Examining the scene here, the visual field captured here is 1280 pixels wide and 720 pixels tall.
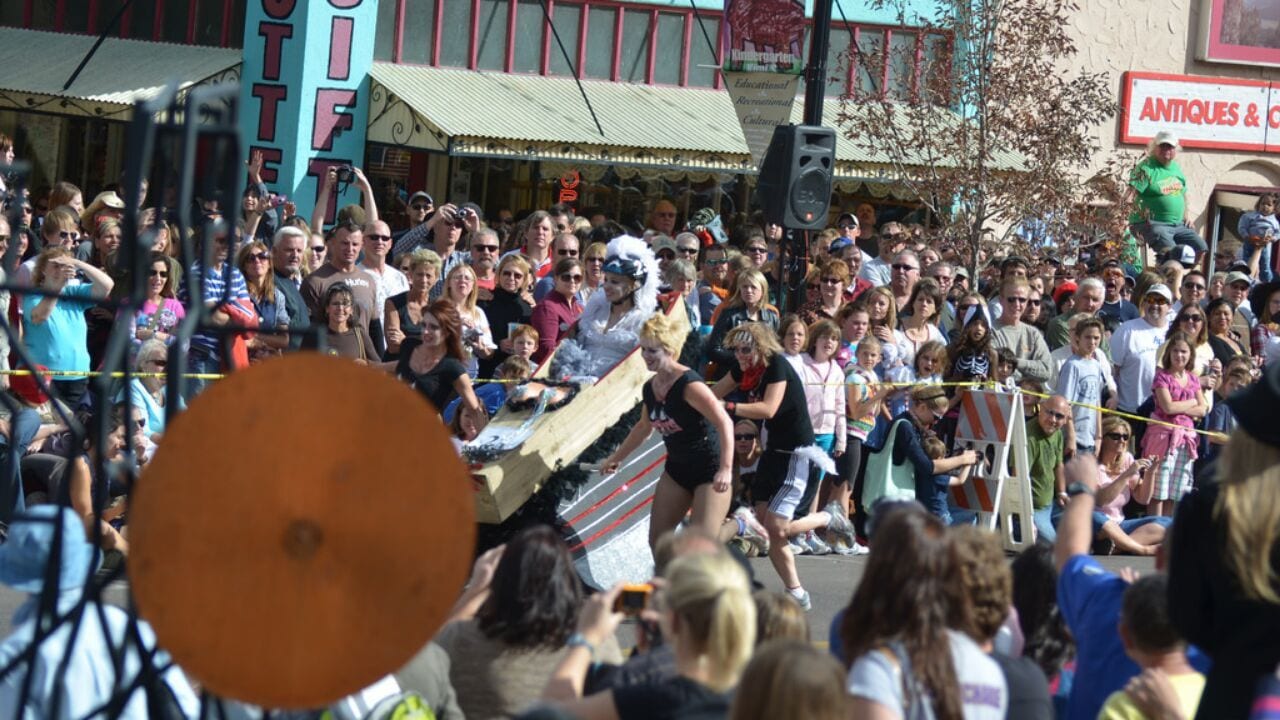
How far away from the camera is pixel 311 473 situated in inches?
116

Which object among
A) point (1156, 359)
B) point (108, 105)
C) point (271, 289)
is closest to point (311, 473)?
point (271, 289)

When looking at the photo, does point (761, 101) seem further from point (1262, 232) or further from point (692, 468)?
point (1262, 232)

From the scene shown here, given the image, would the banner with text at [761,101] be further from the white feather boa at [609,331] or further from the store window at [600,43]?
the store window at [600,43]

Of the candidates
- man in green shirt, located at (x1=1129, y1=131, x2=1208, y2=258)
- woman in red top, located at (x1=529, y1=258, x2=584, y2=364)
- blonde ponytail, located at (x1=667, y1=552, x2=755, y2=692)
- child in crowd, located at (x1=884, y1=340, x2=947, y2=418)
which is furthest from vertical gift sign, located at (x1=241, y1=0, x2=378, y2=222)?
blonde ponytail, located at (x1=667, y1=552, x2=755, y2=692)

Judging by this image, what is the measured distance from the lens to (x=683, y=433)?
8859mm

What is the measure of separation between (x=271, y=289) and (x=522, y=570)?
20.8 feet

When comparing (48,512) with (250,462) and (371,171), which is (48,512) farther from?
(371,171)

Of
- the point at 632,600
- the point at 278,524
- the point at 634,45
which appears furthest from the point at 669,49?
the point at 278,524

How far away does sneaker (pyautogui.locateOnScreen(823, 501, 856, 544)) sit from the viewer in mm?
11227

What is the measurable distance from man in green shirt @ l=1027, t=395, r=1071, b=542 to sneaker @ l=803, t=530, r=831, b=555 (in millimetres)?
1585

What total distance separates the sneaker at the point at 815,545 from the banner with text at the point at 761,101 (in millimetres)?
3901

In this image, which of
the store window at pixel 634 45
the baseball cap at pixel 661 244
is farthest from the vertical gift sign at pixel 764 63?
the store window at pixel 634 45

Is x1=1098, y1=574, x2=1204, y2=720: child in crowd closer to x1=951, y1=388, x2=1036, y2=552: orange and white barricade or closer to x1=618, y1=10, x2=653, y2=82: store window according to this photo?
x1=951, y1=388, x2=1036, y2=552: orange and white barricade

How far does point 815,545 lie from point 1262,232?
10760mm
